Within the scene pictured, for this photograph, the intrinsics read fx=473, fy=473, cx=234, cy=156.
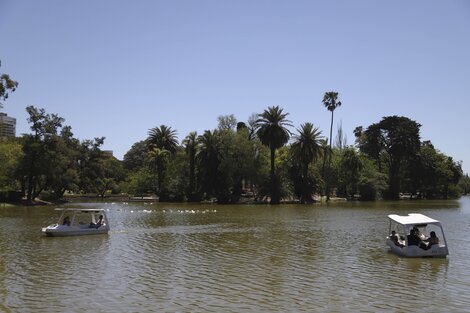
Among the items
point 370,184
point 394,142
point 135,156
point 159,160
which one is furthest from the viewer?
point 135,156

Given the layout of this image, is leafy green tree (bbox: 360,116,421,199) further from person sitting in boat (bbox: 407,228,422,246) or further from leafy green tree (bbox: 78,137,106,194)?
person sitting in boat (bbox: 407,228,422,246)

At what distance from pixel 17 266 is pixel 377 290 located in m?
15.1

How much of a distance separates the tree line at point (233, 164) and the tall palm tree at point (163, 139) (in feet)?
0.73

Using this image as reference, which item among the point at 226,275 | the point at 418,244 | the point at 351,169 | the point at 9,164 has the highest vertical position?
the point at 351,169

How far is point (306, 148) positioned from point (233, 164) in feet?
44.1

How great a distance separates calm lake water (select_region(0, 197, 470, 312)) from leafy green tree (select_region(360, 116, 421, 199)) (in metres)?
84.3

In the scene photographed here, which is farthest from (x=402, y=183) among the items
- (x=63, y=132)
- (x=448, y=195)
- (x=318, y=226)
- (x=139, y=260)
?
(x=139, y=260)

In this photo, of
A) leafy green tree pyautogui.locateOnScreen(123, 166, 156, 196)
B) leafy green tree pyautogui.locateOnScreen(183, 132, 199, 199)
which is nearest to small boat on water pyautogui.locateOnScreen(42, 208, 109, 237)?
leafy green tree pyautogui.locateOnScreen(183, 132, 199, 199)

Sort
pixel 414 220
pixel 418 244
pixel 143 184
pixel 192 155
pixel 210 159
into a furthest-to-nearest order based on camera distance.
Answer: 1. pixel 143 184
2. pixel 192 155
3. pixel 210 159
4. pixel 414 220
5. pixel 418 244

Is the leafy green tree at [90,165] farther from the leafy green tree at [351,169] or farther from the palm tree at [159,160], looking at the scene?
the leafy green tree at [351,169]

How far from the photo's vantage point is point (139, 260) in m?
22.4

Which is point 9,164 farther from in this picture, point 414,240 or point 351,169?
point 351,169

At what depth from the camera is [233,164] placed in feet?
283

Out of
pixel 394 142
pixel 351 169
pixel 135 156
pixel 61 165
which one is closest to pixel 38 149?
pixel 61 165
